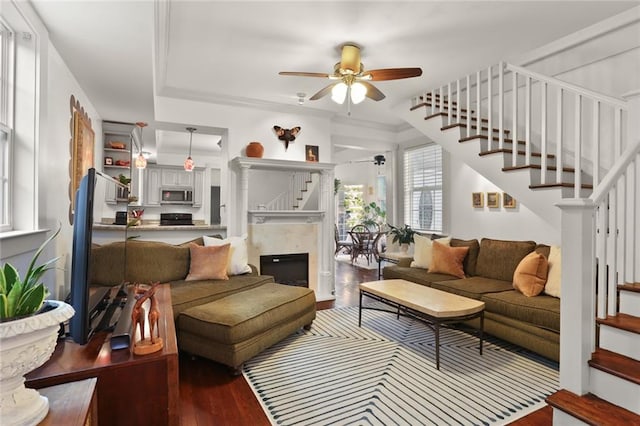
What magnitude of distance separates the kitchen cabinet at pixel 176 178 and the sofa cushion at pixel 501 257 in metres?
6.65

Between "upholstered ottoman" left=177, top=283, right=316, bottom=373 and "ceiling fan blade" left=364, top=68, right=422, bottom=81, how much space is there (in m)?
2.17

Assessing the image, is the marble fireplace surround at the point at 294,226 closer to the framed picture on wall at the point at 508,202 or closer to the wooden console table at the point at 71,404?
the framed picture on wall at the point at 508,202

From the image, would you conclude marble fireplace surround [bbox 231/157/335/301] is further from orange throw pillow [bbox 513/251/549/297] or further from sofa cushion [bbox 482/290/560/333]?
orange throw pillow [bbox 513/251/549/297]

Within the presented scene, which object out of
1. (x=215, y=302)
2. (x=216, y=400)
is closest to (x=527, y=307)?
(x=216, y=400)

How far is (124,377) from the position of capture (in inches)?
55.4

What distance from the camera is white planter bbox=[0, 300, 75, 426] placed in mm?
835

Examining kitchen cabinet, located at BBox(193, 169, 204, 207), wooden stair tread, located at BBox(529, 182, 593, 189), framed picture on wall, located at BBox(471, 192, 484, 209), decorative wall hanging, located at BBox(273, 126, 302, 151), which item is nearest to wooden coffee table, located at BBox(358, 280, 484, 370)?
wooden stair tread, located at BBox(529, 182, 593, 189)

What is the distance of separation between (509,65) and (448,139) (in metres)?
0.87

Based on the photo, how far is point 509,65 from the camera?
309 centimetres

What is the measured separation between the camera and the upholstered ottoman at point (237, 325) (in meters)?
2.49

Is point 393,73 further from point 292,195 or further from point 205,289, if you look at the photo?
point 292,195

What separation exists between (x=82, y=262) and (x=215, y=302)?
5.20 feet

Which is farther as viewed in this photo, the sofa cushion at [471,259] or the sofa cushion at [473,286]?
the sofa cushion at [471,259]

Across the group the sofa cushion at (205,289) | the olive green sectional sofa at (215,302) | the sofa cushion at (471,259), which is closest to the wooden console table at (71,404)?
the olive green sectional sofa at (215,302)
